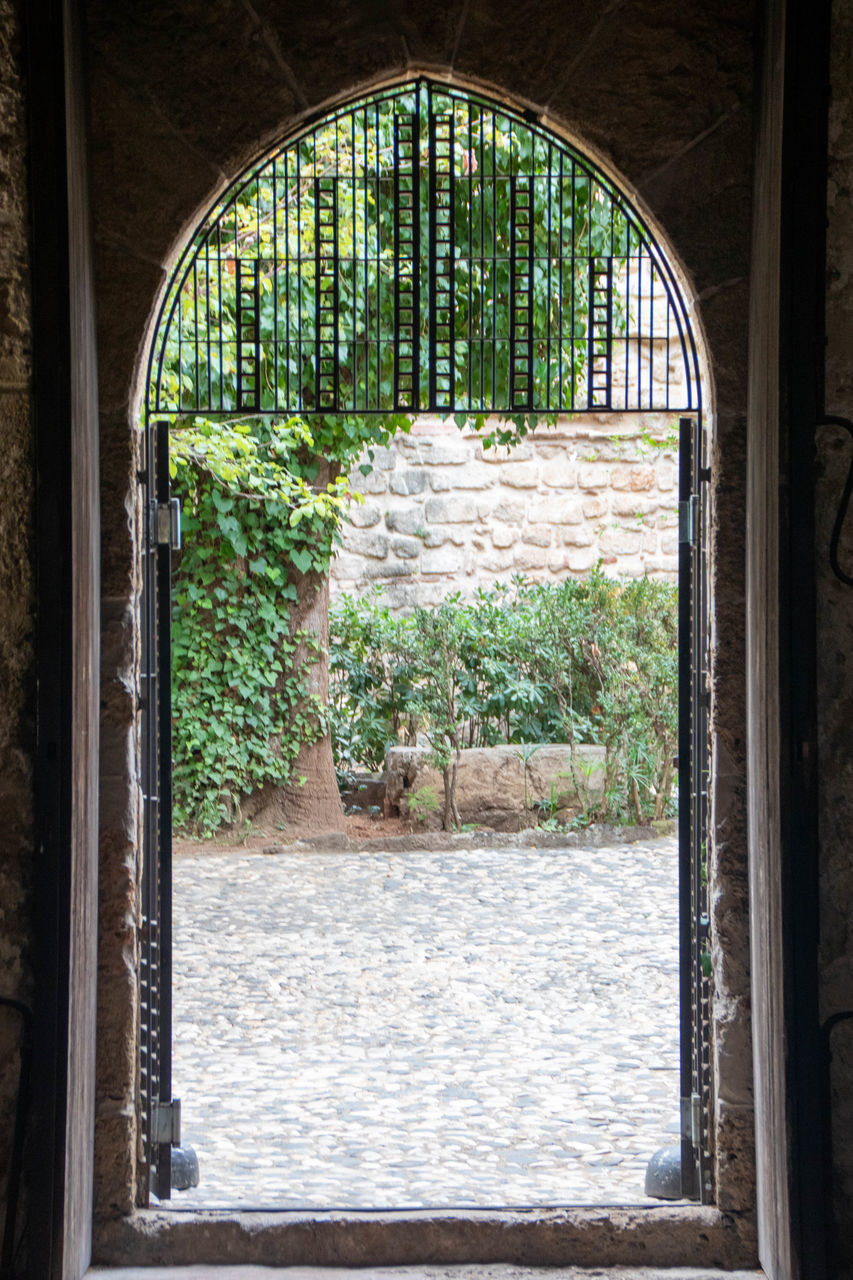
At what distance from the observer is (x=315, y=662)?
878 cm

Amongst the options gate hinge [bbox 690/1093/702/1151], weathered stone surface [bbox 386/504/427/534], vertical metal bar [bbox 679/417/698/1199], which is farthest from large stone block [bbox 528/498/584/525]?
gate hinge [bbox 690/1093/702/1151]

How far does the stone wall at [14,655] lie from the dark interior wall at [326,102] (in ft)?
0.88

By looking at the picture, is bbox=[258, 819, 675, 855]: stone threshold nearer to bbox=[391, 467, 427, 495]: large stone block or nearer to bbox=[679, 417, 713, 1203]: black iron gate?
bbox=[391, 467, 427, 495]: large stone block

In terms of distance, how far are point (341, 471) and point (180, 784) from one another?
8.07ft

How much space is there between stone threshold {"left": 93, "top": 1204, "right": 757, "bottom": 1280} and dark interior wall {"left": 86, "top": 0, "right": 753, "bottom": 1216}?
87 millimetres

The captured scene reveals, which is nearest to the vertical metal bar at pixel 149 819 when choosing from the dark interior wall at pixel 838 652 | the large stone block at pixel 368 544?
the dark interior wall at pixel 838 652

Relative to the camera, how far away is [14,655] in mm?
2713

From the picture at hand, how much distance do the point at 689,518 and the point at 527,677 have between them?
5.93m

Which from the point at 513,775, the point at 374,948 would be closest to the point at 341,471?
the point at 513,775

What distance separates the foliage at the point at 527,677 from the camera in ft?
28.2

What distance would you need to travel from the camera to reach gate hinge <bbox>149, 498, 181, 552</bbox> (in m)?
3.17

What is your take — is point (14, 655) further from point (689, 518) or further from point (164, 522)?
point (689, 518)

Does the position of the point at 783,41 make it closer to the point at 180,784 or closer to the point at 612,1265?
the point at 612,1265

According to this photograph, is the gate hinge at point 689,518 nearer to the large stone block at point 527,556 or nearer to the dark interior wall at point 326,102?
the dark interior wall at point 326,102
